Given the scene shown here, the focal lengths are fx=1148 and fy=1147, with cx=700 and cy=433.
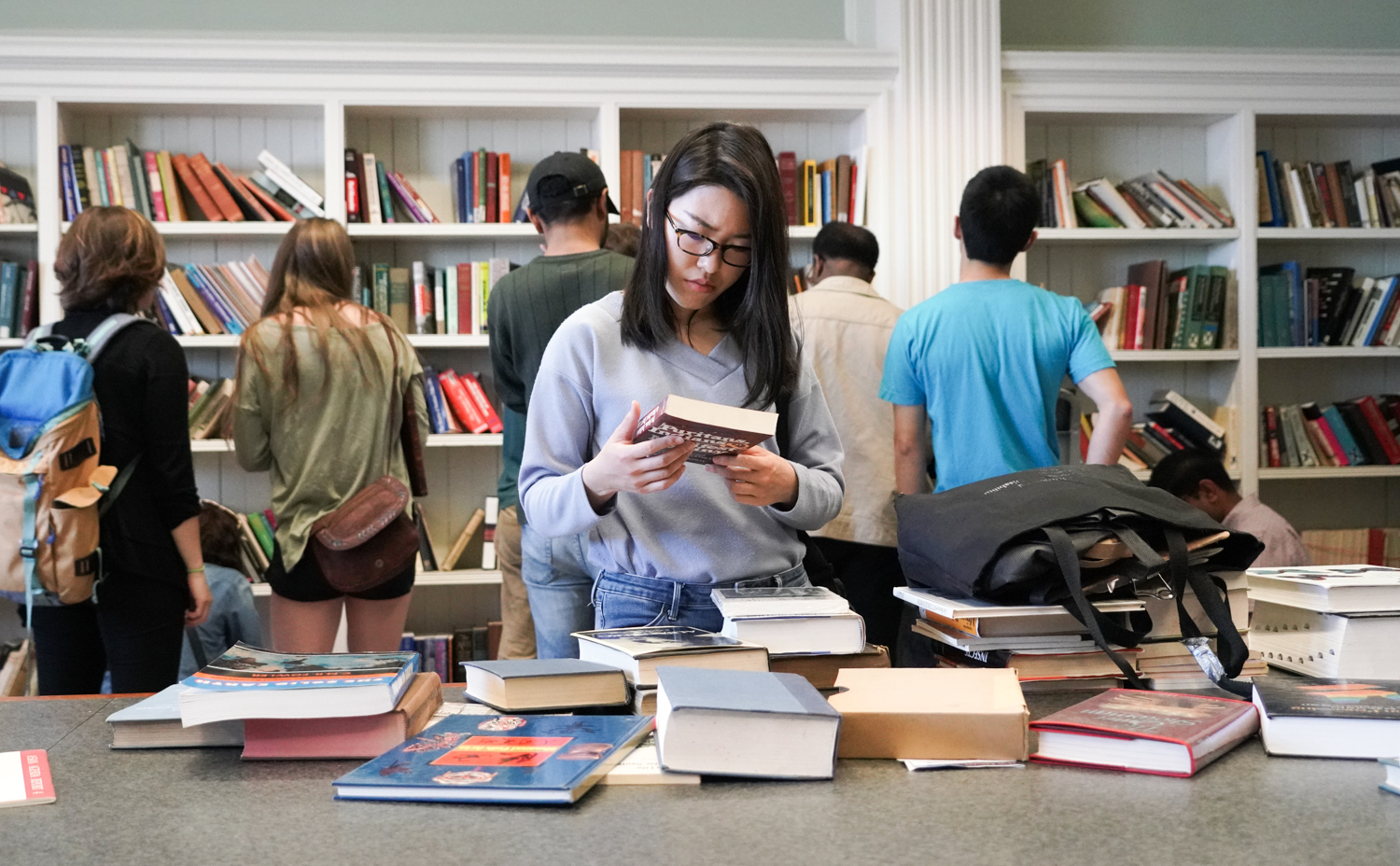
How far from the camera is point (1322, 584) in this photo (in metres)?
1.39

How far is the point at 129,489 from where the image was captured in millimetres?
2154

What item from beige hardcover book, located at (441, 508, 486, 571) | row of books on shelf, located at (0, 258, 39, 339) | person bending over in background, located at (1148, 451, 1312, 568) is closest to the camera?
person bending over in background, located at (1148, 451, 1312, 568)

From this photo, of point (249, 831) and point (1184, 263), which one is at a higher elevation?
point (1184, 263)

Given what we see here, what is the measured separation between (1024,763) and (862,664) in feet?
0.81

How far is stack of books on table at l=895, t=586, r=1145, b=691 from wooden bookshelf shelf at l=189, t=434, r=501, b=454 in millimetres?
2429

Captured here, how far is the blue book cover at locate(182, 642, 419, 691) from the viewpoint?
1099 millimetres

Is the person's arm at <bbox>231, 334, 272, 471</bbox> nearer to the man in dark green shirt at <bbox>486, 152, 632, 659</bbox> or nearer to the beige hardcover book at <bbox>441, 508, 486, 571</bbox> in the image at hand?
the man in dark green shirt at <bbox>486, 152, 632, 659</bbox>

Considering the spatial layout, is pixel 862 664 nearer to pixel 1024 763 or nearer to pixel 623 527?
pixel 1024 763

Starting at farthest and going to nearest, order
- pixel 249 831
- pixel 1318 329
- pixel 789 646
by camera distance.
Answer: pixel 1318 329
pixel 789 646
pixel 249 831

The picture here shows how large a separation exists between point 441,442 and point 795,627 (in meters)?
2.50

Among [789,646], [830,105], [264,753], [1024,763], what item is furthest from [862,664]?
[830,105]

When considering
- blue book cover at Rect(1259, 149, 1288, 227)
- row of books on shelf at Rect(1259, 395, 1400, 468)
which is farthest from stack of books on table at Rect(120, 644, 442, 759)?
blue book cover at Rect(1259, 149, 1288, 227)

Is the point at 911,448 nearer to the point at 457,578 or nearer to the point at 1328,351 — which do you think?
the point at 457,578

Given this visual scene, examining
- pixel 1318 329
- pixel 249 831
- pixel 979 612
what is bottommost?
pixel 249 831
